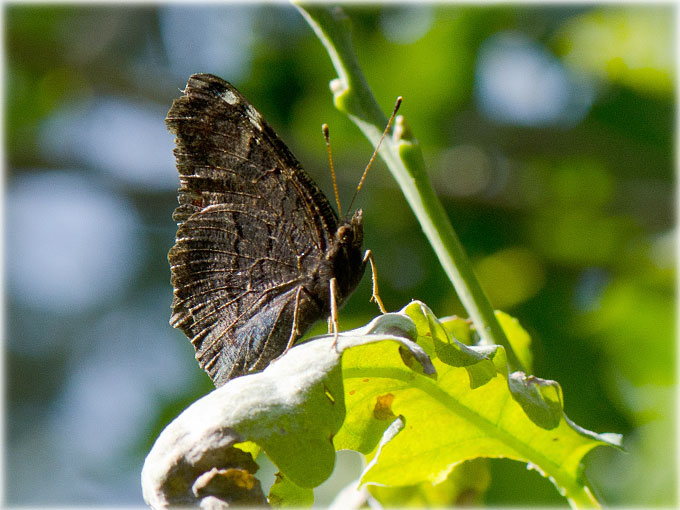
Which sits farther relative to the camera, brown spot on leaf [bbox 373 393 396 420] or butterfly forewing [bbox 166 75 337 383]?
butterfly forewing [bbox 166 75 337 383]

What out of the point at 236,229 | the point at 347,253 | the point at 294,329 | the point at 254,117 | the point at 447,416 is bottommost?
the point at 447,416

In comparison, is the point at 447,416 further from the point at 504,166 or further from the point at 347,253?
the point at 504,166

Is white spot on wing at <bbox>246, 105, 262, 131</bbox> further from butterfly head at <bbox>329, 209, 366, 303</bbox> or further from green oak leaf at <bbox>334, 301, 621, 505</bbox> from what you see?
green oak leaf at <bbox>334, 301, 621, 505</bbox>

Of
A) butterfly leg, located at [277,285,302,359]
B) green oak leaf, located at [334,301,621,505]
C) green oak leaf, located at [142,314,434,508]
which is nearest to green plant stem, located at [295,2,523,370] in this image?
green oak leaf, located at [334,301,621,505]

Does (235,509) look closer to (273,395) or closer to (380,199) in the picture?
(273,395)

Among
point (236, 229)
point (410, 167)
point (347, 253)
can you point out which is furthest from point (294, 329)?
point (410, 167)

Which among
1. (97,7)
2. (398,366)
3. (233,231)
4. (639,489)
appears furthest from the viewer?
(97,7)

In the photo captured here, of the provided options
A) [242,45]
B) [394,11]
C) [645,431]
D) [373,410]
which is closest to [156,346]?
[242,45]
